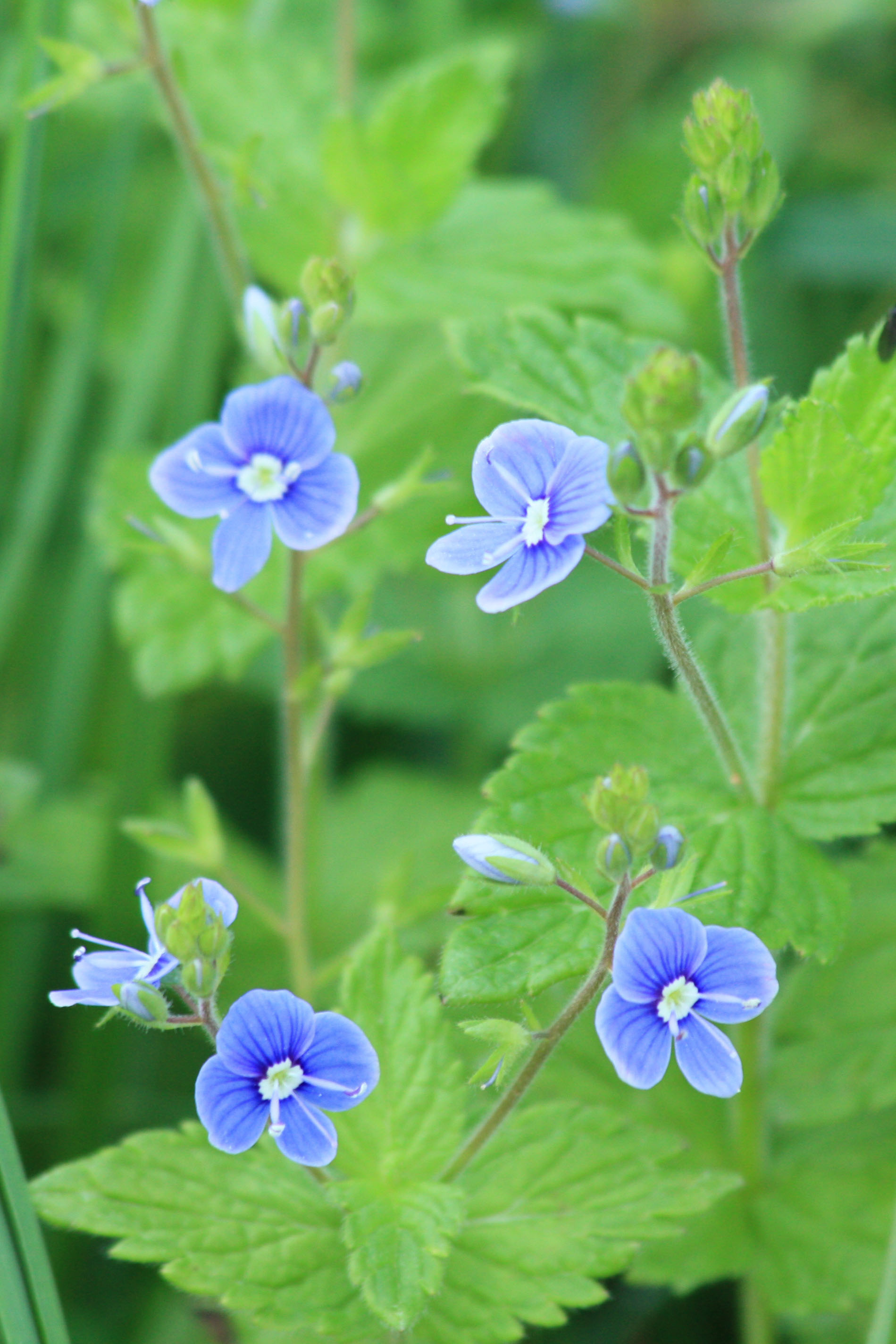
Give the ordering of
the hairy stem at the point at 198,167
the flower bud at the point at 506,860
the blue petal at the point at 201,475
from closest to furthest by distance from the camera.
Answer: the flower bud at the point at 506,860
the blue petal at the point at 201,475
the hairy stem at the point at 198,167

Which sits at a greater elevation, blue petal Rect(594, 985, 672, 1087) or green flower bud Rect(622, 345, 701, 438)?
green flower bud Rect(622, 345, 701, 438)

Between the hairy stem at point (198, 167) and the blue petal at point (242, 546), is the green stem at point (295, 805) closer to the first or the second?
the blue petal at point (242, 546)

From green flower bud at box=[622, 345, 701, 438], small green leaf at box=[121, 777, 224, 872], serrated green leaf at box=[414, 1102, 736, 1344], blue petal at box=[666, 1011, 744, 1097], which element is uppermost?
green flower bud at box=[622, 345, 701, 438]

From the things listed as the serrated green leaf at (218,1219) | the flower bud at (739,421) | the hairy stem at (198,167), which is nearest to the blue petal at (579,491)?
the flower bud at (739,421)

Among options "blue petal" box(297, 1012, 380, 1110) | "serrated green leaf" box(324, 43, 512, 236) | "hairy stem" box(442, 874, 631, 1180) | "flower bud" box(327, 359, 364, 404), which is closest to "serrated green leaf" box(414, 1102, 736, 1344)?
"hairy stem" box(442, 874, 631, 1180)

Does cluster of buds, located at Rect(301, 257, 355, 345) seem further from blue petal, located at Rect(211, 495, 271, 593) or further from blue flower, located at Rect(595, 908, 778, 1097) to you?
A: blue flower, located at Rect(595, 908, 778, 1097)

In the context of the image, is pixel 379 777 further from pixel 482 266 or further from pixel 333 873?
pixel 482 266

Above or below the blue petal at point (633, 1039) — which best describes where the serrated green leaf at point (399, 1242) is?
below
